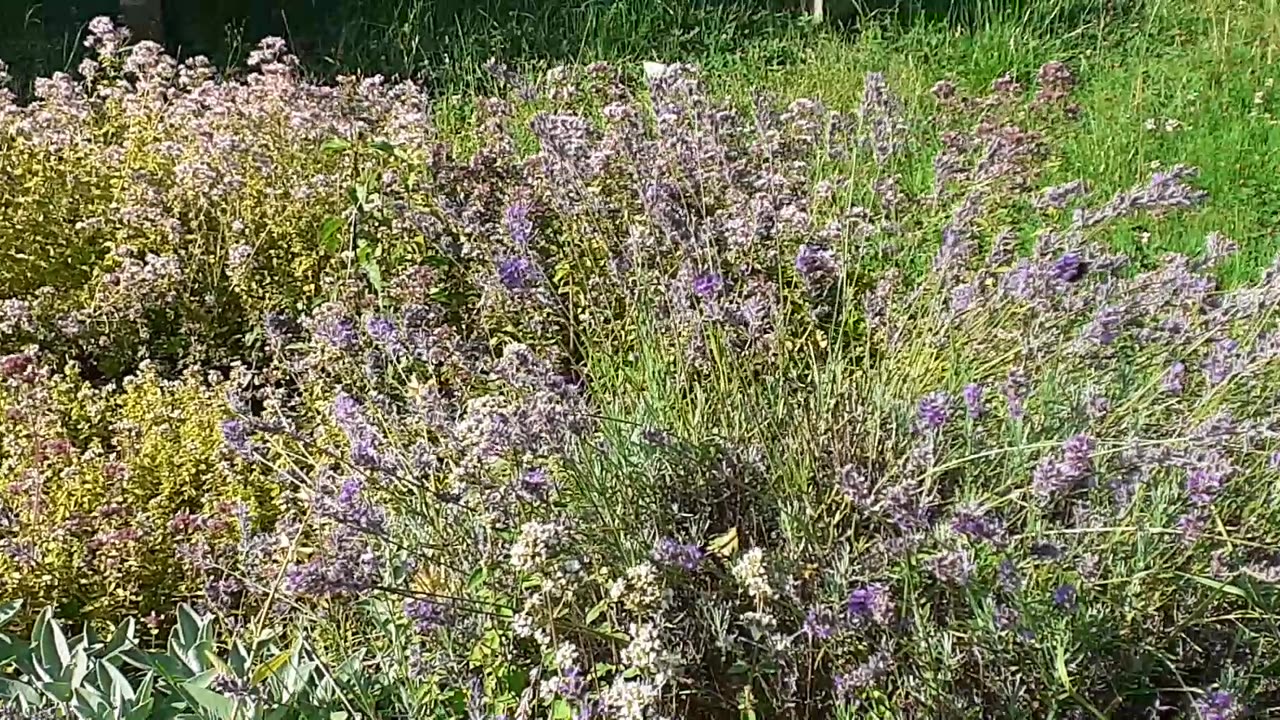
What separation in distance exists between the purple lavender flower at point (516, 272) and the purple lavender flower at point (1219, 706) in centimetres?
120

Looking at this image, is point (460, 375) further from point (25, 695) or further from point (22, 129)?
point (22, 129)

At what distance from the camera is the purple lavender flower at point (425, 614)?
6.16ft

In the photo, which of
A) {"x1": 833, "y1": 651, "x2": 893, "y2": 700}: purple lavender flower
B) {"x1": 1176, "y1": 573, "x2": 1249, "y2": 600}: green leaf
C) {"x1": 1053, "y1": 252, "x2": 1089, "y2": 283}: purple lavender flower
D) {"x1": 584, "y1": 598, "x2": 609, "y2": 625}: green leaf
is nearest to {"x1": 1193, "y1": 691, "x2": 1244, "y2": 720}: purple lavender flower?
{"x1": 1176, "y1": 573, "x2": 1249, "y2": 600}: green leaf

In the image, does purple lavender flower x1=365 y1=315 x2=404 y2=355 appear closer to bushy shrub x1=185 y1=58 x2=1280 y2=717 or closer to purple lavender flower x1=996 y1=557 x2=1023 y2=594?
bushy shrub x1=185 y1=58 x2=1280 y2=717

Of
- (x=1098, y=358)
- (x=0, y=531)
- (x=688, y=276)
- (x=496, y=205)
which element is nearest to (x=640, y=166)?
(x=688, y=276)

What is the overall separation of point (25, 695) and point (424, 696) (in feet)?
1.80

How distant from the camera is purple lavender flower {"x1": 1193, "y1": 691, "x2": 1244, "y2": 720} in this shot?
5.86 ft

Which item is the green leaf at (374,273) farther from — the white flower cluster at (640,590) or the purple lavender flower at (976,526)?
the purple lavender flower at (976,526)

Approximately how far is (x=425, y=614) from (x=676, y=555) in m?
0.34

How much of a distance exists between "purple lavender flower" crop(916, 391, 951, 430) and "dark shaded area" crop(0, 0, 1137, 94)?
3601 millimetres

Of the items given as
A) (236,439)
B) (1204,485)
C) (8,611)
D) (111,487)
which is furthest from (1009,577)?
(111,487)

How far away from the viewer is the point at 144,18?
5145mm

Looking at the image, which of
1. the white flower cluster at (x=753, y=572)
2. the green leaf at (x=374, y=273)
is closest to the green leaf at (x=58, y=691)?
the white flower cluster at (x=753, y=572)

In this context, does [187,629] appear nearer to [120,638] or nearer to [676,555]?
[120,638]
